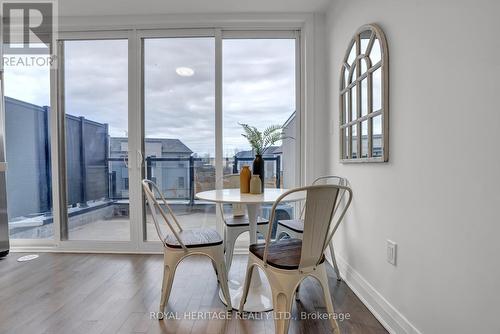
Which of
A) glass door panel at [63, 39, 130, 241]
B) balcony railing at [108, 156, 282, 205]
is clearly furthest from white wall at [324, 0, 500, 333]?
glass door panel at [63, 39, 130, 241]

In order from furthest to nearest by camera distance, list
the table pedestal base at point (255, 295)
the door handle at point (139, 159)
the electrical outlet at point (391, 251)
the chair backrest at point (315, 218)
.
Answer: the door handle at point (139, 159) → the table pedestal base at point (255, 295) → the electrical outlet at point (391, 251) → the chair backrest at point (315, 218)

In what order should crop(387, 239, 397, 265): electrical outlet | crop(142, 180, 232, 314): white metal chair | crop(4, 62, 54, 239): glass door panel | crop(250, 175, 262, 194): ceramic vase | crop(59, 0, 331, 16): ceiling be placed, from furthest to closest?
crop(4, 62, 54, 239): glass door panel, crop(59, 0, 331, 16): ceiling, crop(250, 175, 262, 194): ceramic vase, crop(142, 180, 232, 314): white metal chair, crop(387, 239, 397, 265): electrical outlet

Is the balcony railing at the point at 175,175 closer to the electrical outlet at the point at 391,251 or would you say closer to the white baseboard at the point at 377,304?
the white baseboard at the point at 377,304

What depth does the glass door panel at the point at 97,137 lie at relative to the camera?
3125mm

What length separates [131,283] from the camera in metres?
2.29

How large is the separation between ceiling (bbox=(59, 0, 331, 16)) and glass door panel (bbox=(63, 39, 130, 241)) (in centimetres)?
32

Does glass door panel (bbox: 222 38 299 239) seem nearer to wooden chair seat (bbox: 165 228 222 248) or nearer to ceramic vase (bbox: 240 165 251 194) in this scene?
ceramic vase (bbox: 240 165 251 194)

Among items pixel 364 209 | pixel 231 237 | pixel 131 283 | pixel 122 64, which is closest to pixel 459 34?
pixel 364 209

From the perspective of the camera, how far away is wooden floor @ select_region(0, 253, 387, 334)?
1.70m

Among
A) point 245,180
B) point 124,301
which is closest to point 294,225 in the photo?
point 245,180

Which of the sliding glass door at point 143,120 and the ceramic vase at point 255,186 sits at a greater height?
the sliding glass door at point 143,120

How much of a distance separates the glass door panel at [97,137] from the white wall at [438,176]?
249cm

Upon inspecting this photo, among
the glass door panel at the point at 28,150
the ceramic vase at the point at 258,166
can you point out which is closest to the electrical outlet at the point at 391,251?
the ceramic vase at the point at 258,166

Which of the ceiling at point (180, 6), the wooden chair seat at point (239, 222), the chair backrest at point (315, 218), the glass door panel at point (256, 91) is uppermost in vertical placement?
the ceiling at point (180, 6)
